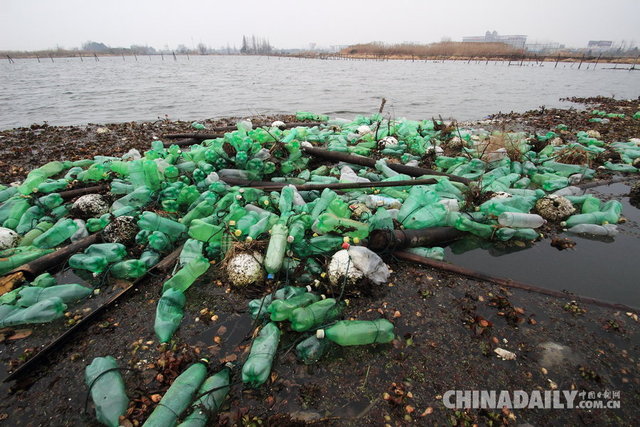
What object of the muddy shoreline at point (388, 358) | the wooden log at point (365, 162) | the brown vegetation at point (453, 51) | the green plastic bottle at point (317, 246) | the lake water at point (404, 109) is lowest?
the lake water at point (404, 109)

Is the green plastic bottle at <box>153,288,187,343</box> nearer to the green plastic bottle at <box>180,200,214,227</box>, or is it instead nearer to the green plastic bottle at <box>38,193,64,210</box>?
the green plastic bottle at <box>180,200,214,227</box>

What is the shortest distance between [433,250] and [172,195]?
309 cm

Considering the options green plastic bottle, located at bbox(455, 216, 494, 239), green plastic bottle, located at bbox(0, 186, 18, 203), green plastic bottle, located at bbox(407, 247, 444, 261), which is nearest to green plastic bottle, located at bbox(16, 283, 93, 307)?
green plastic bottle, located at bbox(0, 186, 18, 203)

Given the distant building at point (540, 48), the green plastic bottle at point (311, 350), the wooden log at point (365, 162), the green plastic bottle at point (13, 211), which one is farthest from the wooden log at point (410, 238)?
the distant building at point (540, 48)

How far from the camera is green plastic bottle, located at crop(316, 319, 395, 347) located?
82.4 inches

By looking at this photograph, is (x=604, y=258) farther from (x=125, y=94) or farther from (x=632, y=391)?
(x=125, y=94)

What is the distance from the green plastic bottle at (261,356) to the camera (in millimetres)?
1835

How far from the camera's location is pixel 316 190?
3.85m

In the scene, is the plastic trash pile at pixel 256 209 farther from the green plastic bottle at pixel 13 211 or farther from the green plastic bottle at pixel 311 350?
the green plastic bottle at pixel 311 350

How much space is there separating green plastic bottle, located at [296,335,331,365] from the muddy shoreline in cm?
6

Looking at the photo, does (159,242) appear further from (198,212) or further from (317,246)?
(317,246)

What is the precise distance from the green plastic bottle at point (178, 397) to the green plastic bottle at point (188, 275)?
0.82 m

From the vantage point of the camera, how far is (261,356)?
194cm

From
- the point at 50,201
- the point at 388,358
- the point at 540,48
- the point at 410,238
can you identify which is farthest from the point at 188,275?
the point at 540,48
